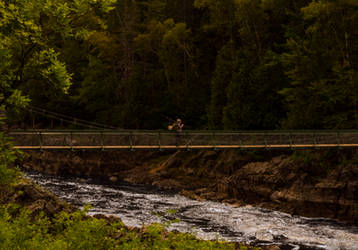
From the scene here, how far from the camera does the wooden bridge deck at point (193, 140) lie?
790 inches

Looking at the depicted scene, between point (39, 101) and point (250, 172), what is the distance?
35.9 m

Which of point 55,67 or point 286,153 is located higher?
point 55,67

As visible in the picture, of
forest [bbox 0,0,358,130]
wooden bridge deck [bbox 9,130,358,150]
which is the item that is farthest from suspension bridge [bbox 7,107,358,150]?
forest [bbox 0,0,358,130]

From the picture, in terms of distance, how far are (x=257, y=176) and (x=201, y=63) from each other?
2025cm

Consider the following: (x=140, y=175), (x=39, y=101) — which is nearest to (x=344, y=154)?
(x=140, y=175)

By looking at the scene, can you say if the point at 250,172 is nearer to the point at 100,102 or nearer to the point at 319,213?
the point at 319,213

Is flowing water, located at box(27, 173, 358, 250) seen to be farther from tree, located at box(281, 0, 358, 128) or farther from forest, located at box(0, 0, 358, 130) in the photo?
tree, located at box(281, 0, 358, 128)

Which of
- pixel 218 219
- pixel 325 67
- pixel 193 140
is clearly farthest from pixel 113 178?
pixel 325 67

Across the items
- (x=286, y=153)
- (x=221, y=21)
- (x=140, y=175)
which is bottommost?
(x=140, y=175)

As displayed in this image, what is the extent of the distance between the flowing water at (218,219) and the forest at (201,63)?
7.45 m

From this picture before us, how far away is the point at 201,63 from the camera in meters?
43.7

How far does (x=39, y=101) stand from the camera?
176ft

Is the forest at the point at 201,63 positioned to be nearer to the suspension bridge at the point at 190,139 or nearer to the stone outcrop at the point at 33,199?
the suspension bridge at the point at 190,139

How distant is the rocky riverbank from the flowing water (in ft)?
4.59
